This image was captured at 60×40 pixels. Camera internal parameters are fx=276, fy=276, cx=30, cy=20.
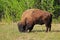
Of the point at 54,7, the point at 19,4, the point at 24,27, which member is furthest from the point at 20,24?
the point at 54,7

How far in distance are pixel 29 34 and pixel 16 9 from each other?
838 cm

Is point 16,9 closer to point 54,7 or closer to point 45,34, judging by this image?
point 54,7

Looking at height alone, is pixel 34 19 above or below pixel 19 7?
above

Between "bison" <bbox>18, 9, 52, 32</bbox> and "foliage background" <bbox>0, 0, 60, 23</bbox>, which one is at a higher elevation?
"bison" <bbox>18, 9, 52, 32</bbox>

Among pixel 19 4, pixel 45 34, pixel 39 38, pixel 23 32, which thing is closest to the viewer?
pixel 39 38

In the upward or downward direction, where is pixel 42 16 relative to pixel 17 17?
upward

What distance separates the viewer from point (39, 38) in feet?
37.2

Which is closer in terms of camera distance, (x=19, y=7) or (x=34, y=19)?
(x=34, y=19)

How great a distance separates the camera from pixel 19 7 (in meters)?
20.5

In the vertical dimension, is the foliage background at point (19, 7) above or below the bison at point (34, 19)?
below

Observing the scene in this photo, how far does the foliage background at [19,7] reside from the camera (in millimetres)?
20516

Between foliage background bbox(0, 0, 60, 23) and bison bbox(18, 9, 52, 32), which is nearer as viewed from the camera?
bison bbox(18, 9, 52, 32)

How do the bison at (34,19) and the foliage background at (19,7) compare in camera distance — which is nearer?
the bison at (34,19)

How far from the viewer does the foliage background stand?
20516mm
